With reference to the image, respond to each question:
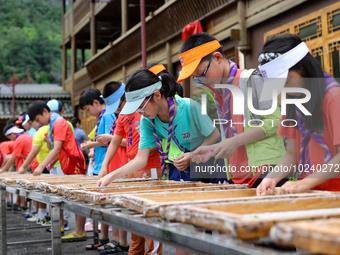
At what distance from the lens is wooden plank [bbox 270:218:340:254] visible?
116cm

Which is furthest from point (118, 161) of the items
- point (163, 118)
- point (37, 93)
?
point (37, 93)

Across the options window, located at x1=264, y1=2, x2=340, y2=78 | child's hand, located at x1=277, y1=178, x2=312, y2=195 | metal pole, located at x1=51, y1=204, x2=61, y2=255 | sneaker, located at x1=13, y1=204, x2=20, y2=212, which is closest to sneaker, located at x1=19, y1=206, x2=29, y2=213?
sneaker, located at x1=13, y1=204, x2=20, y2=212

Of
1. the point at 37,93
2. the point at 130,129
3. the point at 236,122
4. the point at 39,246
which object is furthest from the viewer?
the point at 37,93

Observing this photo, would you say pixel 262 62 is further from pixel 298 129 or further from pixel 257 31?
pixel 257 31

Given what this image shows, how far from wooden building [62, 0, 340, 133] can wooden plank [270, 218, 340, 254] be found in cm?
520

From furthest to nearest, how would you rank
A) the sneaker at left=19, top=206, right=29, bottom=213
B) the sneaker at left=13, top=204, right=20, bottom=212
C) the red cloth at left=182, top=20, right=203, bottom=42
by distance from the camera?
the sneaker at left=13, top=204, right=20, bottom=212 < the sneaker at left=19, top=206, right=29, bottom=213 < the red cloth at left=182, top=20, right=203, bottom=42

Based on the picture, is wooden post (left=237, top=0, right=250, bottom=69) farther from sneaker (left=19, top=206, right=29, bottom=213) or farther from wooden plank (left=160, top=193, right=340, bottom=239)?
wooden plank (left=160, top=193, right=340, bottom=239)

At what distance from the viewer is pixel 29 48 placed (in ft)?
147

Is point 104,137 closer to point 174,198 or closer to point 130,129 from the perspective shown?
point 130,129

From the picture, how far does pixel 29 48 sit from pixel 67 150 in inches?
1603

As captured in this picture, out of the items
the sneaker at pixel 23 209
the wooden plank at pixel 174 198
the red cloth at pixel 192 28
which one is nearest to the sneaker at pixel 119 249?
the wooden plank at pixel 174 198

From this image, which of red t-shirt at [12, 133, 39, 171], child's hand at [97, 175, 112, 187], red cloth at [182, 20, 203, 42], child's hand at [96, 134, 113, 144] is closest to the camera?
→ child's hand at [97, 175, 112, 187]

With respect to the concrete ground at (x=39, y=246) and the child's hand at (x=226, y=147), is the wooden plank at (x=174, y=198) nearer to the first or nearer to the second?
the child's hand at (x=226, y=147)

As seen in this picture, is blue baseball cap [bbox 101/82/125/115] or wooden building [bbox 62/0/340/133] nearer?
blue baseball cap [bbox 101/82/125/115]
